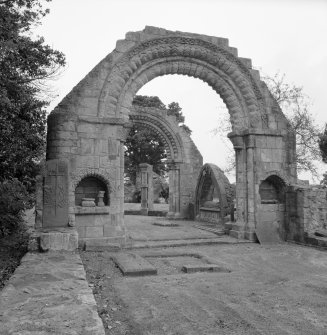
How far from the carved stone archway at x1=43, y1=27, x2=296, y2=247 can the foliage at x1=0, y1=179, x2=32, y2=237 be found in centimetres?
150

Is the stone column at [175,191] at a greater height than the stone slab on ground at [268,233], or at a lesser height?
greater

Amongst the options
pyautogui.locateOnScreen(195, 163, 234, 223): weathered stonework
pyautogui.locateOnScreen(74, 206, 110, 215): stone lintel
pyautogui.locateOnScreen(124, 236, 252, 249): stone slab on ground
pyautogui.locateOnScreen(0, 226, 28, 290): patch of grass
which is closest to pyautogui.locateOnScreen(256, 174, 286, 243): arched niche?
pyautogui.locateOnScreen(124, 236, 252, 249): stone slab on ground

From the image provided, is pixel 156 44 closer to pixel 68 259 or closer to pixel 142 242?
pixel 142 242

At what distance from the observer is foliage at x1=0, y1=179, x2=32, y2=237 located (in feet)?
27.8

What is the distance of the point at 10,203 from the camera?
8.48 m

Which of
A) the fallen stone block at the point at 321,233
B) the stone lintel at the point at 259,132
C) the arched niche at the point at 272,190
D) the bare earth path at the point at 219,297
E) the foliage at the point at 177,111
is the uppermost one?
the foliage at the point at 177,111

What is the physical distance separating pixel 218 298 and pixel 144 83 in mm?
6366

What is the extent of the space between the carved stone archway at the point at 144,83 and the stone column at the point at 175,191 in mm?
6224

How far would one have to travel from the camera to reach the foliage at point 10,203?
333 inches

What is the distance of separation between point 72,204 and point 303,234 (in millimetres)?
5858

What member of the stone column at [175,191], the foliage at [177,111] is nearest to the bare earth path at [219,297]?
the stone column at [175,191]

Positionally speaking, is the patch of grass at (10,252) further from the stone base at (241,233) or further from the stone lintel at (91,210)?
the stone base at (241,233)

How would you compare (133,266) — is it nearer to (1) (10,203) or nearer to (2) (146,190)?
(1) (10,203)

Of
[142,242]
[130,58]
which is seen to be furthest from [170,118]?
[142,242]
